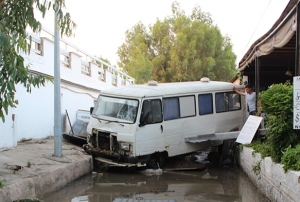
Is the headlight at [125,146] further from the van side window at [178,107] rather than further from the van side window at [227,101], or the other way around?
the van side window at [227,101]

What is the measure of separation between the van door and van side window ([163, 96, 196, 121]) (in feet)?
0.98

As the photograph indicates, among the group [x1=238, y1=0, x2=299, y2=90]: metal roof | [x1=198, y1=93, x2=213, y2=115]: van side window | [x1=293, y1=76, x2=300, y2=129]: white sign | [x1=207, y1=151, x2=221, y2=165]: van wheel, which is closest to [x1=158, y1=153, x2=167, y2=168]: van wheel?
[x1=207, y1=151, x2=221, y2=165]: van wheel

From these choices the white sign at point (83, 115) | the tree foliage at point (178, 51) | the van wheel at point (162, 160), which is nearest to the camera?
the van wheel at point (162, 160)

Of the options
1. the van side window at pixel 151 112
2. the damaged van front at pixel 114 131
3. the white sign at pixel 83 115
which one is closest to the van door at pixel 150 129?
the van side window at pixel 151 112

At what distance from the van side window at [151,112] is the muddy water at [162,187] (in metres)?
1.46

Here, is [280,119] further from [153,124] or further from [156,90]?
[156,90]

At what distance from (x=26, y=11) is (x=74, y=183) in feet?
16.9

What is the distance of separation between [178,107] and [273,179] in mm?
4945

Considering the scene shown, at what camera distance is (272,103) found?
650 cm

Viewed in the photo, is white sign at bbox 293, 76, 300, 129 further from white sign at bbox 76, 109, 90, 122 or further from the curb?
white sign at bbox 76, 109, 90, 122

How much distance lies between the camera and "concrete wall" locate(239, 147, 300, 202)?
17.9ft

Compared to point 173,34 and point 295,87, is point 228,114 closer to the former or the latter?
point 295,87

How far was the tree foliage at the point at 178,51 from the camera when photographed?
117 feet

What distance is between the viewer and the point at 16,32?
16.3 feet
